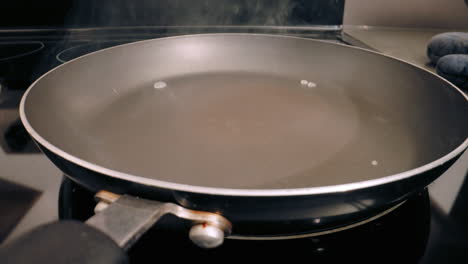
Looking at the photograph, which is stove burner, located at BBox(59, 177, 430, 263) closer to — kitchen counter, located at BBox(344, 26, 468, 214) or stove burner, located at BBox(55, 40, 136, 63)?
kitchen counter, located at BBox(344, 26, 468, 214)

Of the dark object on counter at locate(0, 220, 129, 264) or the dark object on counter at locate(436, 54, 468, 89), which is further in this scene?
the dark object on counter at locate(436, 54, 468, 89)

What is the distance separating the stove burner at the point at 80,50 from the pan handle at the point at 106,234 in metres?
0.51

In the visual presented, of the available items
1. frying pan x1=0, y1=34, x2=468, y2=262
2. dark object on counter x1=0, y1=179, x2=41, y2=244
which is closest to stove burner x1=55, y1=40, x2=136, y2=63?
frying pan x1=0, y1=34, x2=468, y2=262

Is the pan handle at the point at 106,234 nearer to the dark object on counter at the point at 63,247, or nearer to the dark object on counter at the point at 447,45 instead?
the dark object on counter at the point at 63,247

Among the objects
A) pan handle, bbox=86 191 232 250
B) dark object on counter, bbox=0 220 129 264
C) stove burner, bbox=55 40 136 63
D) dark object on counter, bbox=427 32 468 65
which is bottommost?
pan handle, bbox=86 191 232 250

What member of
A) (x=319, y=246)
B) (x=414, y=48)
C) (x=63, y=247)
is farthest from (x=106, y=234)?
(x=414, y=48)

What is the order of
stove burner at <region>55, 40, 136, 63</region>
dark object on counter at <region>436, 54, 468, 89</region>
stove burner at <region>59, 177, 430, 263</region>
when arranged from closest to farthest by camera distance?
stove burner at <region>59, 177, 430, 263</region>
dark object on counter at <region>436, 54, 468, 89</region>
stove burner at <region>55, 40, 136, 63</region>

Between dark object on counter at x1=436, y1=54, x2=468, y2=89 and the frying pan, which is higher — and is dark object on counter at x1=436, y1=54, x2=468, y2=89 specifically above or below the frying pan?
above

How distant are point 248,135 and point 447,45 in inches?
16.0

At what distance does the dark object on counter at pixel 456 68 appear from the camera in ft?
1.61

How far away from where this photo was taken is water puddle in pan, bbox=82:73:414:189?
374 millimetres

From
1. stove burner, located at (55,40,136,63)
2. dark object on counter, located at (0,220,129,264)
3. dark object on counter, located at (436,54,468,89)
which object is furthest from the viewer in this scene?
stove burner, located at (55,40,136,63)

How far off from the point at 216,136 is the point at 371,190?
26 cm

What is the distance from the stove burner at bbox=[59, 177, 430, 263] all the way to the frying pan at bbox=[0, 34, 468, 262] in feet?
0.13
